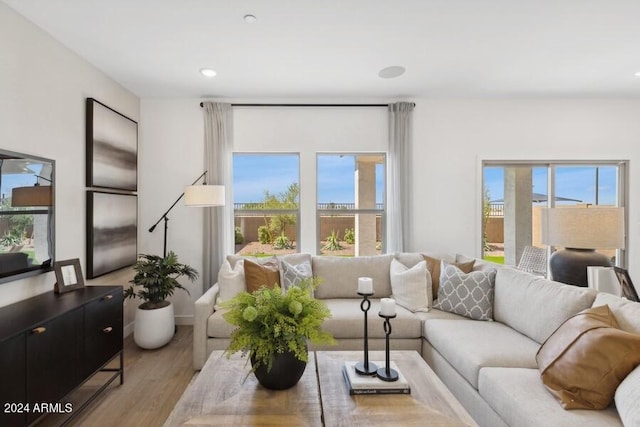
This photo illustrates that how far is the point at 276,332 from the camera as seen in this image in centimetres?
143

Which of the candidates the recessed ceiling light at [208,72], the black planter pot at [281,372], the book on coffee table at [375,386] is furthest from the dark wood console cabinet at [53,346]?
the recessed ceiling light at [208,72]

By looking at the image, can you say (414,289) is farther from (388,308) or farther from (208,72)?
(208,72)

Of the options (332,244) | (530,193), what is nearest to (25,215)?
(332,244)

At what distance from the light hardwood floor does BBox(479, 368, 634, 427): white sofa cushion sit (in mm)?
1971

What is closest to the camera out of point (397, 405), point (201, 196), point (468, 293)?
point (397, 405)

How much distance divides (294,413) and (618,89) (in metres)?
4.57

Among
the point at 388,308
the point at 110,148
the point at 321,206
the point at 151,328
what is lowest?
the point at 151,328

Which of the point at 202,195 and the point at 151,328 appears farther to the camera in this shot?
the point at 202,195

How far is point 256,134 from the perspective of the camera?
3.74 m

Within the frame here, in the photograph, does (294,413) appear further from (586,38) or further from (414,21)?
(586,38)

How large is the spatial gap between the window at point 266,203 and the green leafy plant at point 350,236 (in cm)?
59

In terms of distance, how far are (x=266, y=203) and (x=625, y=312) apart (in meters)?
3.20

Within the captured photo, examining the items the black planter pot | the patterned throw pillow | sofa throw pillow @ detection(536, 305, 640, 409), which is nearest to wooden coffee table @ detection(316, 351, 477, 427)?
the black planter pot

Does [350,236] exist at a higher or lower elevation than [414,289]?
higher
